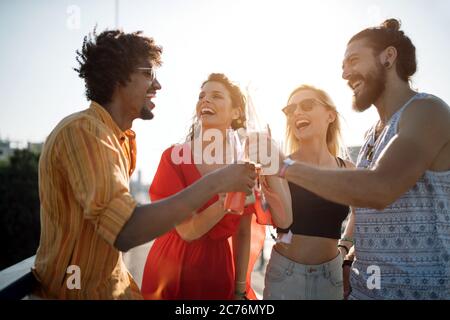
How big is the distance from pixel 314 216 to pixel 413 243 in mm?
1000

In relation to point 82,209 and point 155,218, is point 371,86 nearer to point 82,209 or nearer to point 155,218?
point 155,218

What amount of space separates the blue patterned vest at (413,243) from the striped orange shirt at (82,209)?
5.16 ft

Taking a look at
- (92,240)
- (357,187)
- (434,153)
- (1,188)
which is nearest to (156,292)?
(92,240)

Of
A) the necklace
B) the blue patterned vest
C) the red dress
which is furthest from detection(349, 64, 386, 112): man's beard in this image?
the red dress

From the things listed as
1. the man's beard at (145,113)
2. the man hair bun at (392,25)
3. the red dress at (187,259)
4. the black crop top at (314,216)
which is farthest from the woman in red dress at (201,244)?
the man hair bun at (392,25)

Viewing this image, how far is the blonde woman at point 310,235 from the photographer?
3186 millimetres

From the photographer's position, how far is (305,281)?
3.17 m

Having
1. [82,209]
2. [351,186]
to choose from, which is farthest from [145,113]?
[351,186]

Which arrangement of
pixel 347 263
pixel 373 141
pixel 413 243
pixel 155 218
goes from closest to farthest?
1. pixel 155 218
2. pixel 413 243
3. pixel 373 141
4. pixel 347 263

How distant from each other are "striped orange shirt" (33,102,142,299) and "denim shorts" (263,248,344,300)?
1379 mm

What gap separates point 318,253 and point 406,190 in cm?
120

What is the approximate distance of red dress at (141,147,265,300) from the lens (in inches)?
117

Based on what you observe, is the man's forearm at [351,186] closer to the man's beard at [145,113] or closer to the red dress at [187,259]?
the red dress at [187,259]

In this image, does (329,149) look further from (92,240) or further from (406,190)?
(92,240)
